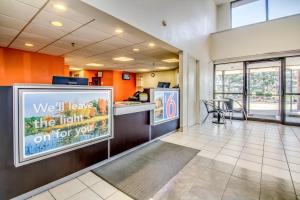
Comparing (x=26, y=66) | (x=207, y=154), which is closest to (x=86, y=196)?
(x=207, y=154)

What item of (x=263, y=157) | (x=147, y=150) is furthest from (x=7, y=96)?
(x=263, y=157)

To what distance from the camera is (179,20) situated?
4.21 meters

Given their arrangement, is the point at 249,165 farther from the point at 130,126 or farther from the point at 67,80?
the point at 67,80

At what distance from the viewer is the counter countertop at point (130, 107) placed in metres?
2.64

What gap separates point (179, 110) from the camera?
460 centimetres

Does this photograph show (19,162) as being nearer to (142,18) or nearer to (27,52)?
(142,18)

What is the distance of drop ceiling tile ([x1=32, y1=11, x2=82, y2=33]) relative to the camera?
265 centimetres

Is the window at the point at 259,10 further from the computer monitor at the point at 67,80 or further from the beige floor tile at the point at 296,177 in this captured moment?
the computer monitor at the point at 67,80

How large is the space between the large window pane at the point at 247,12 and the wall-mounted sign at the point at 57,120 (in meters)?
6.86

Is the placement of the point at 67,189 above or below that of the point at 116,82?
below

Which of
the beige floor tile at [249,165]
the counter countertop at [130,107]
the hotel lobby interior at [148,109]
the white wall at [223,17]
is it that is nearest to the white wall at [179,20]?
the hotel lobby interior at [148,109]

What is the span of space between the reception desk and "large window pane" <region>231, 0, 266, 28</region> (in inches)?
263

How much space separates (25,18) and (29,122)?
7.07 feet

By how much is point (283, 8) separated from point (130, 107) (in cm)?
685
